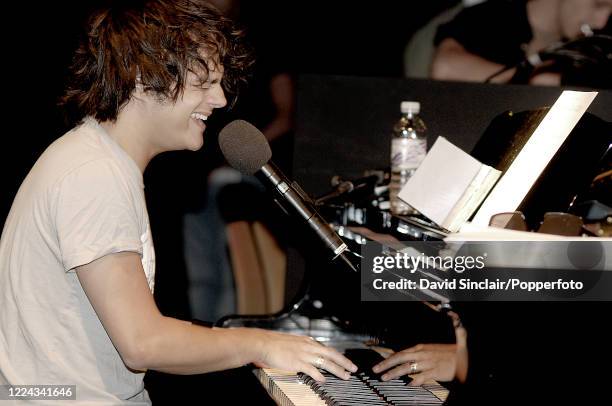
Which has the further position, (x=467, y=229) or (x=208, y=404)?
(x=208, y=404)

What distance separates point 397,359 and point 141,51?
959 millimetres

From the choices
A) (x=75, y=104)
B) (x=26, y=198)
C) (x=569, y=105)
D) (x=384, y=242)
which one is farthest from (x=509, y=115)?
(x=26, y=198)

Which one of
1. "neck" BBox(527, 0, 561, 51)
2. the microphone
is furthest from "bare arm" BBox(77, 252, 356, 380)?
"neck" BBox(527, 0, 561, 51)

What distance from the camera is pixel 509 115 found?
276cm

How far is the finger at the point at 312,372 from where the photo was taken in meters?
1.91

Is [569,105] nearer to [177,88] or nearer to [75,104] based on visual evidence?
[177,88]

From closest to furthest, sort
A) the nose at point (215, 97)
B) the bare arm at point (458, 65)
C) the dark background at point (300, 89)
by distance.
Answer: the nose at point (215, 97) < the dark background at point (300, 89) < the bare arm at point (458, 65)

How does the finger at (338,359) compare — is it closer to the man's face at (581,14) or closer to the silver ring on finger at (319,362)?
the silver ring on finger at (319,362)

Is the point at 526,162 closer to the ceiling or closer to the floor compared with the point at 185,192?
closer to the ceiling

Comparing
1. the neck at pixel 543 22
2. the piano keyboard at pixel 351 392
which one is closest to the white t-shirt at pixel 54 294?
the piano keyboard at pixel 351 392

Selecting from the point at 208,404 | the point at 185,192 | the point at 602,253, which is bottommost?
the point at 208,404

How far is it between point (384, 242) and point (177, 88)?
67cm

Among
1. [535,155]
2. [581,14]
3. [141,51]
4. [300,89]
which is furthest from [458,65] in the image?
[141,51]

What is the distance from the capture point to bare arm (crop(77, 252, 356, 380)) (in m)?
1.77
